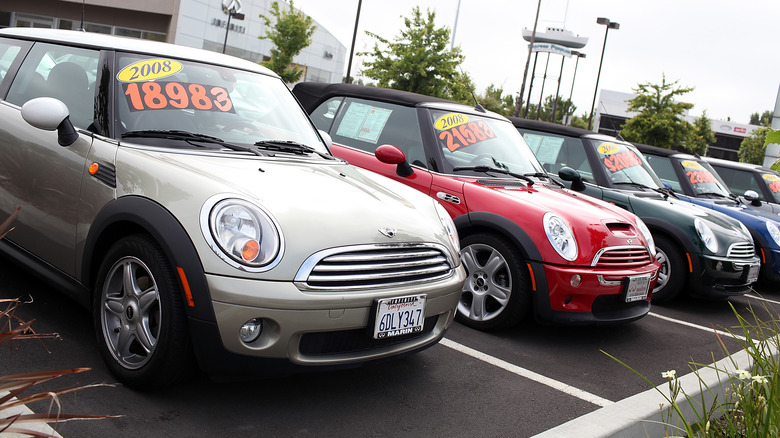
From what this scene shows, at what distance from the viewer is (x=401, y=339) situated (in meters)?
3.21

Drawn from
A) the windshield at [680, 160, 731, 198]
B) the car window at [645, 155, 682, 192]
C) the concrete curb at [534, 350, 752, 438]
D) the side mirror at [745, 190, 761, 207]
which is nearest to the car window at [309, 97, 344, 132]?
the concrete curb at [534, 350, 752, 438]

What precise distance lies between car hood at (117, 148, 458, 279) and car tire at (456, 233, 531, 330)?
4.29ft

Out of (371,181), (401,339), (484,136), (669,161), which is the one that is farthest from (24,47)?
(669,161)

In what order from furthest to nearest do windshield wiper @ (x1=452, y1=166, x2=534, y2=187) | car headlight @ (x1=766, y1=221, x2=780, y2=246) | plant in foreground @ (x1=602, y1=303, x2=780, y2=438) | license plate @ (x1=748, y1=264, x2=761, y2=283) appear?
car headlight @ (x1=766, y1=221, x2=780, y2=246) < license plate @ (x1=748, y1=264, x2=761, y2=283) < windshield wiper @ (x1=452, y1=166, x2=534, y2=187) < plant in foreground @ (x1=602, y1=303, x2=780, y2=438)

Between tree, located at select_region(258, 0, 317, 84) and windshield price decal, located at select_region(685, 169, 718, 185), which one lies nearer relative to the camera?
windshield price decal, located at select_region(685, 169, 718, 185)

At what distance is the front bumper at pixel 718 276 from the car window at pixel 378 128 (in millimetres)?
3178

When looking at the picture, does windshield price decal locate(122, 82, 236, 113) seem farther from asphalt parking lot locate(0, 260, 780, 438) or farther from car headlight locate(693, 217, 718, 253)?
car headlight locate(693, 217, 718, 253)

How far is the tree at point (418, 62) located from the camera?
69.7 ft

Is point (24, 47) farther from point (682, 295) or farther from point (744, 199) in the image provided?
point (744, 199)

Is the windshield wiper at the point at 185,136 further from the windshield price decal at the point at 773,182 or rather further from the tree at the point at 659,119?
the tree at the point at 659,119

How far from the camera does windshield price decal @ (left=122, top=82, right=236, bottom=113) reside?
3631 millimetres

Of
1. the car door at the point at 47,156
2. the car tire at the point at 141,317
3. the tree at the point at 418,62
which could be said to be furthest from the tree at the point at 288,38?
the car tire at the point at 141,317

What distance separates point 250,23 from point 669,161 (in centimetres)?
3811

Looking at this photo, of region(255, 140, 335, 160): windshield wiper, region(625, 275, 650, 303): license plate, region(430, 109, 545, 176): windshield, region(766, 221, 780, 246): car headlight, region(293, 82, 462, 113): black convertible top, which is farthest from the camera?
region(766, 221, 780, 246): car headlight
